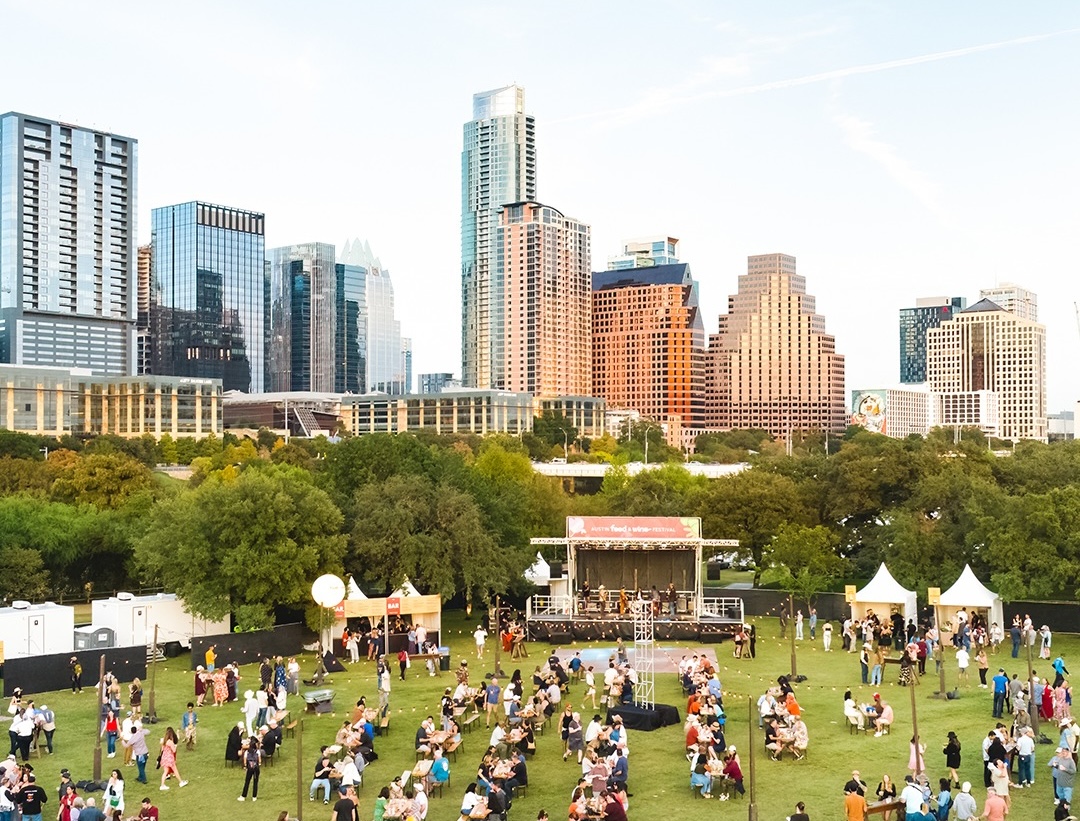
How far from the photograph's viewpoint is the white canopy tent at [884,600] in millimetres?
32594

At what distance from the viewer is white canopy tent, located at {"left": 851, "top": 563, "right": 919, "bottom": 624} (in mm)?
32594

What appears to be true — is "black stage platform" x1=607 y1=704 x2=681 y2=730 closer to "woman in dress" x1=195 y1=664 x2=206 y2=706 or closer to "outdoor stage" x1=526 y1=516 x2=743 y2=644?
"woman in dress" x1=195 y1=664 x2=206 y2=706

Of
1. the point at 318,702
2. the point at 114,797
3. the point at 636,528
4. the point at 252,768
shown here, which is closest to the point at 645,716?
A: the point at 318,702

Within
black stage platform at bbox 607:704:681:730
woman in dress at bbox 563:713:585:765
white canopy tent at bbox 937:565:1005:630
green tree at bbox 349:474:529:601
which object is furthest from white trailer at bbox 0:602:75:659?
white canopy tent at bbox 937:565:1005:630

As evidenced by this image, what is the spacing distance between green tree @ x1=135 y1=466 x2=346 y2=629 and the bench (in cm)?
696

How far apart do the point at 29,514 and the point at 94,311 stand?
167268 millimetres

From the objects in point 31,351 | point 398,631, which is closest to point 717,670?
point 398,631

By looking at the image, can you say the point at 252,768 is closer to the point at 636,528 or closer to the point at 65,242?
the point at 636,528

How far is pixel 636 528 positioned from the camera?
3600cm

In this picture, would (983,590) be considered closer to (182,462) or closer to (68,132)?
(182,462)

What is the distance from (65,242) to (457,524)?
592 ft

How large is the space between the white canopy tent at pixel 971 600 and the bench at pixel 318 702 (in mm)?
18094

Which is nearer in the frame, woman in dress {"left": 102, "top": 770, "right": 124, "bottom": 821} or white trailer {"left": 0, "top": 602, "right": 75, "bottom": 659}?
woman in dress {"left": 102, "top": 770, "right": 124, "bottom": 821}

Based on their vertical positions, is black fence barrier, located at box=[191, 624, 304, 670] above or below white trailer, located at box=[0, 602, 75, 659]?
below
